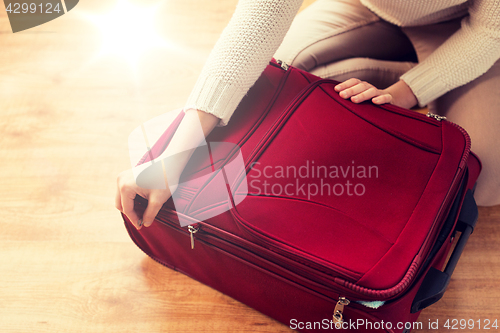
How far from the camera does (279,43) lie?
2.26 feet

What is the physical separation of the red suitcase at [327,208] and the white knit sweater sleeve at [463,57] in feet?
0.52

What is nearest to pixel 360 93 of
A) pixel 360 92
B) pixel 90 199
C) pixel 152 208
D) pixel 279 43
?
pixel 360 92

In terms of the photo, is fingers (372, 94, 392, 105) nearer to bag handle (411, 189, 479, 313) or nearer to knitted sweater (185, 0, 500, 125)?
knitted sweater (185, 0, 500, 125)

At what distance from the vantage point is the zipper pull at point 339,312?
1.68ft

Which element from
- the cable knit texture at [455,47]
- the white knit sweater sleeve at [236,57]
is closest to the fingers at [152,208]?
the white knit sweater sleeve at [236,57]

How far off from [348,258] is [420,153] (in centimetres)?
23

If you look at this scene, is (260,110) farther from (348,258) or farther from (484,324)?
(484,324)

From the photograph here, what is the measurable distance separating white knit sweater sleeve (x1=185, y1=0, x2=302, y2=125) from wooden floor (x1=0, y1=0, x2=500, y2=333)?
41 centimetres

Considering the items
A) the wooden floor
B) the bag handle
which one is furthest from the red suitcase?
the wooden floor

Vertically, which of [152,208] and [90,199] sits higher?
[152,208]

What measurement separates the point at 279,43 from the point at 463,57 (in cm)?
39

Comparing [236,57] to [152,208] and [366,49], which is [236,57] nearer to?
[152,208]

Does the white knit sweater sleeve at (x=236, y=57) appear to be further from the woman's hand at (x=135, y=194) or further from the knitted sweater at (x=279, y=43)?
the woman's hand at (x=135, y=194)

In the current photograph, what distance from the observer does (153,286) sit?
770mm
